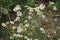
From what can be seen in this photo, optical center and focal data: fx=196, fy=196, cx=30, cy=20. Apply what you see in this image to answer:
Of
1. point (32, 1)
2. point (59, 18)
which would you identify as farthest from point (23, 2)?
point (59, 18)

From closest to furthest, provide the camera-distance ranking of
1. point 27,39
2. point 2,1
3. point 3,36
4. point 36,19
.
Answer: point 27,39
point 36,19
point 3,36
point 2,1

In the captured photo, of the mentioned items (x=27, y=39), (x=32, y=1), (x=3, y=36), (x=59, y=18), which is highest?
(x=32, y=1)

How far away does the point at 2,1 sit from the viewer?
9.50 feet

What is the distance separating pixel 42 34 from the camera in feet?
7.94

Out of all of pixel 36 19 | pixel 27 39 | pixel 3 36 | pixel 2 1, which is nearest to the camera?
pixel 27 39

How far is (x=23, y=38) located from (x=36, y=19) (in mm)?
292

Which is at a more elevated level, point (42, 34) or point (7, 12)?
point (7, 12)

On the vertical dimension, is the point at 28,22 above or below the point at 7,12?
below

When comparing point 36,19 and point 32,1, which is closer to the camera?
point 36,19

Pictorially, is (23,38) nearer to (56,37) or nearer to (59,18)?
(56,37)

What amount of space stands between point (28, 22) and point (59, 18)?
814 millimetres

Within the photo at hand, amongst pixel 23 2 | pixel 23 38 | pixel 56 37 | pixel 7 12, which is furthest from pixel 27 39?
pixel 23 2

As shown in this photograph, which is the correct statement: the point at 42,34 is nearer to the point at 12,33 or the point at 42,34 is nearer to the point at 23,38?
the point at 23,38

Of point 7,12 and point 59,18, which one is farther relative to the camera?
point 59,18
